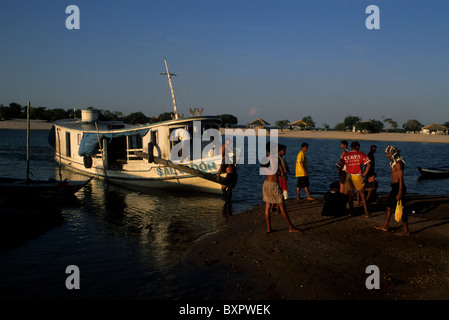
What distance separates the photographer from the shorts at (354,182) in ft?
30.6

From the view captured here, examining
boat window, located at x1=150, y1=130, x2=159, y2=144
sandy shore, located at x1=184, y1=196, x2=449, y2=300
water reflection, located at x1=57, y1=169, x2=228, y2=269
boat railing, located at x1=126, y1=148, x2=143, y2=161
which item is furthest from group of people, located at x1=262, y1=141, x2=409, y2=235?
boat railing, located at x1=126, y1=148, x2=143, y2=161

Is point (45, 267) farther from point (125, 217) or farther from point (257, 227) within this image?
point (257, 227)

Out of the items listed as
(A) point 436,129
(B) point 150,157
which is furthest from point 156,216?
(A) point 436,129

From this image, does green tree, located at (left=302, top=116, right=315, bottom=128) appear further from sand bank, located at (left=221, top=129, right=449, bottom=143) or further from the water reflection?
the water reflection

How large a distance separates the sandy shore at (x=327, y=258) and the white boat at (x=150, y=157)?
643cm

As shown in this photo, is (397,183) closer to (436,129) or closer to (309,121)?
(436,129)

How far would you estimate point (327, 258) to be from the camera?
700 centimetres

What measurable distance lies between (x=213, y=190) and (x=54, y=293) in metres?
10.3

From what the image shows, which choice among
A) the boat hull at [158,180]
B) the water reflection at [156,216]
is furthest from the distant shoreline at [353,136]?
the water reflection at [156,216]

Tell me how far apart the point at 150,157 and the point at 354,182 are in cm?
1053

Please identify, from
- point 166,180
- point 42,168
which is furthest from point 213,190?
point 42,168

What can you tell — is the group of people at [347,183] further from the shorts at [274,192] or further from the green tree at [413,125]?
the green tree at [413,125]

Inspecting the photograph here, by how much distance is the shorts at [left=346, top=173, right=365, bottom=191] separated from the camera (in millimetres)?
9320

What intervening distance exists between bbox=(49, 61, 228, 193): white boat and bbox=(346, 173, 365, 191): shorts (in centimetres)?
693
